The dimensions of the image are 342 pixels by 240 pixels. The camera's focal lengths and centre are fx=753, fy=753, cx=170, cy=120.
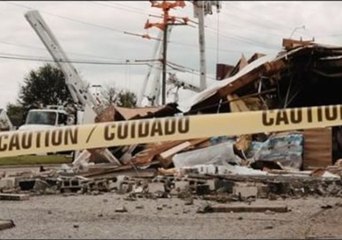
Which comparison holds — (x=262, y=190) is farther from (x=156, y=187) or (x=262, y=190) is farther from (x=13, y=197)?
(x=13, y=197)

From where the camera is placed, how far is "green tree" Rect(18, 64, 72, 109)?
82.6m

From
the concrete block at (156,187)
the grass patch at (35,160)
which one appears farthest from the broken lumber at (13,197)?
the grass patch at (35,160)

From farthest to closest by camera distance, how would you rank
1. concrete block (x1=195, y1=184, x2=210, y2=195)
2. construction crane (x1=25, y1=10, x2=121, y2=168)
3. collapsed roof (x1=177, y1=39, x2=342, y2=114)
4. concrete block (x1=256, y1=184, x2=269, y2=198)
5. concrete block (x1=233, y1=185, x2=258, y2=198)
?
construction crane (x1=25, y1=10, x2=121, y2=168) < collapsed roof (x1=177, y1=39, x2=342, y2=114) < concrete block (x1=195, y1=184, x2=210, y2=195) < concrete block (x1=256, y1=184, x2=269, y2=198) < concrete block (x1=233, y1=185, x2=258, y2=198)

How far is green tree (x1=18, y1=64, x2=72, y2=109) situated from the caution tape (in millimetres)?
73109

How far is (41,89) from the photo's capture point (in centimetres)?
8444

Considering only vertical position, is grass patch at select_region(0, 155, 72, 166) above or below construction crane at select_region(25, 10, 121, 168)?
below

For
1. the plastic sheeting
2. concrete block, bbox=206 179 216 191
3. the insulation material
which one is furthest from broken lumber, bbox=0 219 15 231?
the insulation material

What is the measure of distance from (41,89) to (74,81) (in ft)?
151

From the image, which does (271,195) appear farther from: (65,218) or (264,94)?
(264,94)

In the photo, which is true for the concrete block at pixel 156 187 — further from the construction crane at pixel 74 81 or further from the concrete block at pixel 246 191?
the construction crane at pixel 74 81

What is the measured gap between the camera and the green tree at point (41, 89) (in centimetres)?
8256

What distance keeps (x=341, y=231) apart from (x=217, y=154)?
970 centimetres

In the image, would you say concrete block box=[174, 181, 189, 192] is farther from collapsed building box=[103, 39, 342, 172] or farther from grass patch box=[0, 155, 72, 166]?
grass patch box=[0, 155, 72, 166]

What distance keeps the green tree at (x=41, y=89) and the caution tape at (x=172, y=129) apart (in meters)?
73.1
